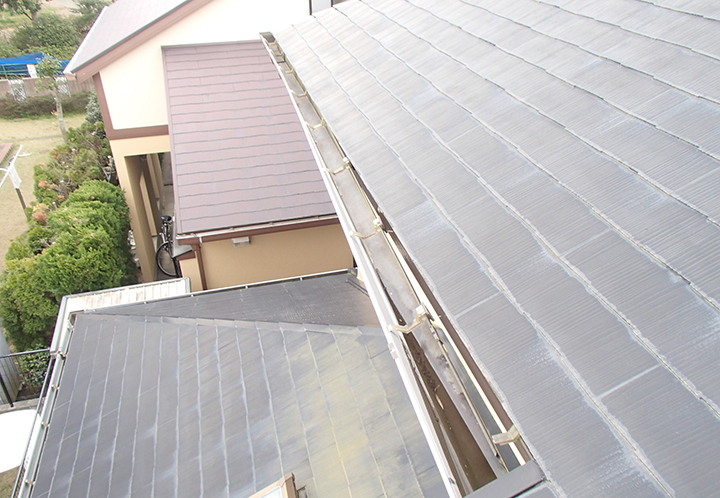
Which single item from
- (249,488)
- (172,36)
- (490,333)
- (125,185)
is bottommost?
(490,333)

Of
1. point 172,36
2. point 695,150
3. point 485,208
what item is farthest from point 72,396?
point 172,36

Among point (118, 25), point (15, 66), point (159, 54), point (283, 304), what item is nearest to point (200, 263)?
point (283, 304)

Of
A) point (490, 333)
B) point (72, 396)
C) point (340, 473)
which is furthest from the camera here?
point (72, 396)

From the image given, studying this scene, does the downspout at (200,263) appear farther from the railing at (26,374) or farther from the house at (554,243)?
the house at (554,243)

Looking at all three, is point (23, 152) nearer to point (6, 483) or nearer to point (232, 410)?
point (6, 483)

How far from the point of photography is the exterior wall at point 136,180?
467 inches

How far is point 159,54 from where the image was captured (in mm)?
11461

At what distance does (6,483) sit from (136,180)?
24.5 ft

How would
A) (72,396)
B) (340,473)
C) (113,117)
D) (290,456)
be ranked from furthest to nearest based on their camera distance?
(113,117), (72,396), (290,456), (340,473)

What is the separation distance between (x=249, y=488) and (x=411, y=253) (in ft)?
7.85

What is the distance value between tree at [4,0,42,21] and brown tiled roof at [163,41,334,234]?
2926 cm

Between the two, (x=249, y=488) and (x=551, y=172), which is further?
(x=249, y=488)

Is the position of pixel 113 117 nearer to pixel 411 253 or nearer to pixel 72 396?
pixel 72 396

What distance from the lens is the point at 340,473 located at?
3691 mm
